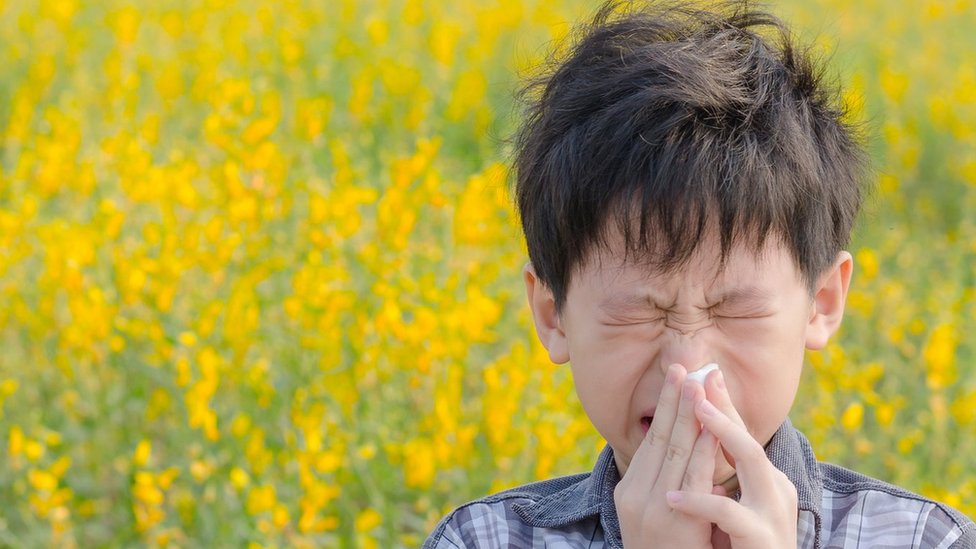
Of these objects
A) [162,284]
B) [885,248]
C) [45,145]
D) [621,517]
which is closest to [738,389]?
[621,517]

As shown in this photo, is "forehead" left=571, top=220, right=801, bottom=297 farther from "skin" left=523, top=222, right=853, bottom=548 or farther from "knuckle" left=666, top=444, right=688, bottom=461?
"knuckle" left=666, top=444, right=688, bottom=461

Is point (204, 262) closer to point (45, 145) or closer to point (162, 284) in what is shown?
point (162, 284)

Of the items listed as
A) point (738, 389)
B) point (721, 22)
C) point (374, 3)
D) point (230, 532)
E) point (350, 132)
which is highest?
point (374, 3)

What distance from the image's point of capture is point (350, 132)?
15.3 ft

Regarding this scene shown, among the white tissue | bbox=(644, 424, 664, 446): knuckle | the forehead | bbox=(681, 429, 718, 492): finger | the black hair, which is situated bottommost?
bbox=(681, 429, 718, 492): finger

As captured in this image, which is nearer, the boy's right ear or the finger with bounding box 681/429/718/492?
the finger with bounding box 681/429/718/492

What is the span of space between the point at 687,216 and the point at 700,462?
22cm

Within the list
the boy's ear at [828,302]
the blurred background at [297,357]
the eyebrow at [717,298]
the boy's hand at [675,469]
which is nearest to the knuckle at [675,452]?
the boy's hand at [675,469]

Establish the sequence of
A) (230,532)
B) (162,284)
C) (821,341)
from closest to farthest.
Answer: (821,341) < (230,532) < (162,284)

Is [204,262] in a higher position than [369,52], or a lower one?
lower

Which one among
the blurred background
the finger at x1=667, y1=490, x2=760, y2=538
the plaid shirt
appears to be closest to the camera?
the finger at x1=667, y1=490, x2=760, y2=538

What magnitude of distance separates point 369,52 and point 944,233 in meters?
2.20

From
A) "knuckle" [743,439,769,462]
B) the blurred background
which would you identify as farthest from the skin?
the blurred background

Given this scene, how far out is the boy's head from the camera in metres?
1.27
